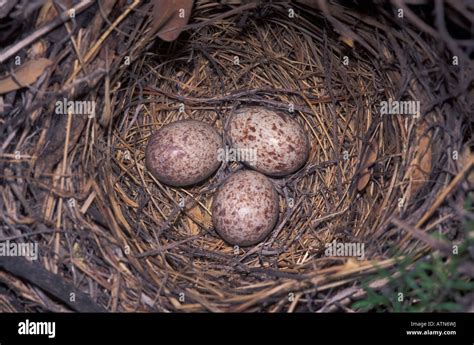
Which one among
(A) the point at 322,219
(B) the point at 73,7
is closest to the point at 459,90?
(A) the point at 322,219

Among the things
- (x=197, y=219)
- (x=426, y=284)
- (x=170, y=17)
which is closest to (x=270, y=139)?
(x=197, y=219)

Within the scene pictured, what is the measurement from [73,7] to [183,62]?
25.1 inches

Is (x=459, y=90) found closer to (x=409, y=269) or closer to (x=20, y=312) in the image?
(x=409, y=269)

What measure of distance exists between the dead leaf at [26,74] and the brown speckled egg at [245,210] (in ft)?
2.71

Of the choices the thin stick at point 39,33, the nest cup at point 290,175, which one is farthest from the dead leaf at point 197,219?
the thin stick at point 39,33

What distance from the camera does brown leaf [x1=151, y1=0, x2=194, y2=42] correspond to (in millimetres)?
1686

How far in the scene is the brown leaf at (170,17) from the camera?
169cm

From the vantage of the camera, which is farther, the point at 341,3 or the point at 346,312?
the point at 341,3

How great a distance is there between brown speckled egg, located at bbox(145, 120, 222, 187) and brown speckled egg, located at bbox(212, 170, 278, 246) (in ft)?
0.45

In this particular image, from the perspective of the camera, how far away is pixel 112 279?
1610 millimetres

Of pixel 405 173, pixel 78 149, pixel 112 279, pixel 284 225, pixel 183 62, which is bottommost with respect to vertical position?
pixel 112 279

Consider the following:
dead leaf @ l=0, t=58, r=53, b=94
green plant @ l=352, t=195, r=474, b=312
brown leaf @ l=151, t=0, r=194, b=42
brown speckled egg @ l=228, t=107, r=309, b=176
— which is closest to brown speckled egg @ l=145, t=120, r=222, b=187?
brown speckled egg @ l=228, t=107, r=309, b=176

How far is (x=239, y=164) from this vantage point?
2191 millimetres

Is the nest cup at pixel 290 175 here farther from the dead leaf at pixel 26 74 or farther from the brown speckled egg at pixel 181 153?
the dead leaf at pixel 26 74
